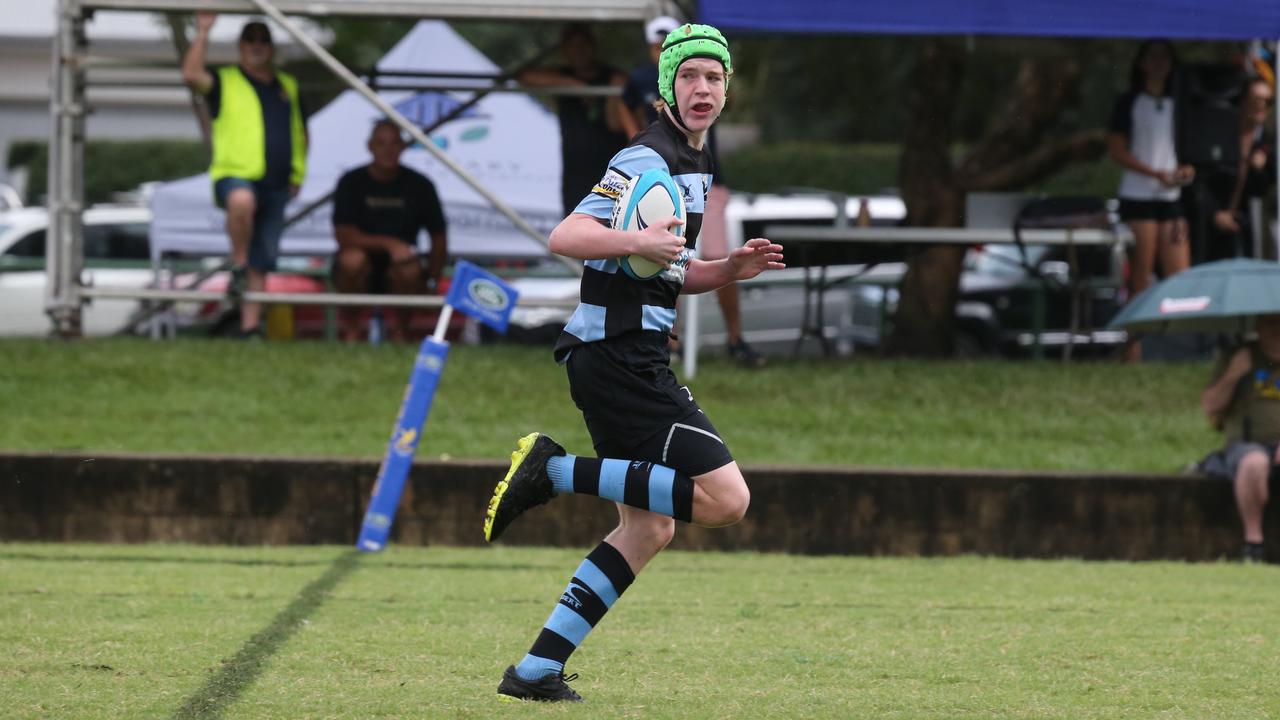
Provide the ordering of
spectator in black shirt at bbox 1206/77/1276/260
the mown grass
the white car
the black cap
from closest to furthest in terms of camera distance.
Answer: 1. the mown grass
2. spectator in black shirt at bbox 1206/77/1276/260
3. the black cap
4. the white car

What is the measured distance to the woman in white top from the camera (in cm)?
1355

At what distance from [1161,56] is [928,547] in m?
5.24

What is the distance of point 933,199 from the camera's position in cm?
1656

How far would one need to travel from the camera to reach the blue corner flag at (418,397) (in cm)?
955

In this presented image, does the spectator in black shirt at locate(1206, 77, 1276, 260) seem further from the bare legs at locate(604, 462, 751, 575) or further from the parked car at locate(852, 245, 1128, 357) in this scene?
the bare legs at locate(604, 462, 751, 575)

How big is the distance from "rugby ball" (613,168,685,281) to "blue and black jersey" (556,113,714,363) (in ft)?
0.08

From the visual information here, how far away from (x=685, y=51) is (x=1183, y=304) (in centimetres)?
566

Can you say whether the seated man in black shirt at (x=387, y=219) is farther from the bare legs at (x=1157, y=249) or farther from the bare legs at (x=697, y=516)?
the bare legs at (x=697, y=516)

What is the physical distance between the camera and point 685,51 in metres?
5.29

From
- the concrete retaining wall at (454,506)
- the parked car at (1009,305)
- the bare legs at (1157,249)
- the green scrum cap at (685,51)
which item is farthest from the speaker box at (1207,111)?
the green scrum cap at (685,51)

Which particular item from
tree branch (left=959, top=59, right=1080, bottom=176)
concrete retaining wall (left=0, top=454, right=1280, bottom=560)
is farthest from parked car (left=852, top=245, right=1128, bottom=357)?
concrete retaining wall (left=0, top=454, right=1280, bottom=560)

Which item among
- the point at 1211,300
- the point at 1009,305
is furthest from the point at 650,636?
the point at 1009,305

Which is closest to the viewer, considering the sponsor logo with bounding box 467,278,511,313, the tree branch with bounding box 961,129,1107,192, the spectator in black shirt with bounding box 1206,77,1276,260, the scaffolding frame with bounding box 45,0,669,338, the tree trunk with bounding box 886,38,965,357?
the sponsor logo with bounding box 467,278,511,313

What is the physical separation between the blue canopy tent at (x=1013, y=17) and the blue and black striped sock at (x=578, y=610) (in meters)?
6.78
